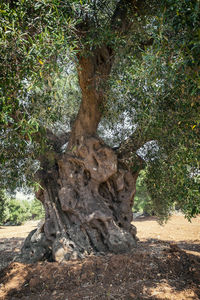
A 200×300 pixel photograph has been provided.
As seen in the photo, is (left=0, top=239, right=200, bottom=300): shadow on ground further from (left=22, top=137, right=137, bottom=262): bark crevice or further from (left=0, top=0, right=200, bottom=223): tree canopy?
(left=0, top=0, right=200, bottom=223): tree canopy

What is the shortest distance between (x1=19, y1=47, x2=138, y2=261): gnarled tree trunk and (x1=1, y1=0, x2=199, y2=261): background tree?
3 cm

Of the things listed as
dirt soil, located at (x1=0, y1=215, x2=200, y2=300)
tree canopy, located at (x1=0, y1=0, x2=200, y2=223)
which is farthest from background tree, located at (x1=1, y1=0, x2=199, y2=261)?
dirt soil, located at (x1=0, y1=215, x2=200, y2=300)

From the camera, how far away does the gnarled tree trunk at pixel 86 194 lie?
22.0 ft

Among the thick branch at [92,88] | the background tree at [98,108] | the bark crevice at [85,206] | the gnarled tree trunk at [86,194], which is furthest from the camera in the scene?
the bark crevice at [85,206]

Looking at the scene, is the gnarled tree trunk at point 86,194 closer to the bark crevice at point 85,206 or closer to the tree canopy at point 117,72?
the bark crevice at point 85,206

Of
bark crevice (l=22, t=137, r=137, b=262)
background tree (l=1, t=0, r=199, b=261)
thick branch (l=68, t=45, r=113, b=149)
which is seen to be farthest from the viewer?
bark crevice (l=22, t=137, r=137, b=262)

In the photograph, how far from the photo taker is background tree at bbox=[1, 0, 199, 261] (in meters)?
3.60

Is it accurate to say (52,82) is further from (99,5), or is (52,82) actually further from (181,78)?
(99,5)

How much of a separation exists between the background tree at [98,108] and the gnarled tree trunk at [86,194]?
32mm

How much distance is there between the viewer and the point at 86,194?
7.31 metres

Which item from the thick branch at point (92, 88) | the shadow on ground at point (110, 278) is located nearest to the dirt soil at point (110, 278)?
the shadow on ground at point (110, 278)

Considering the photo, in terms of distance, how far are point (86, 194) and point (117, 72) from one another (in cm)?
386

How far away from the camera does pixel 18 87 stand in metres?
3.55

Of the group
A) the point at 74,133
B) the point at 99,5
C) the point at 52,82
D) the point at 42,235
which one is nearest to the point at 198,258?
the point at 42,235
